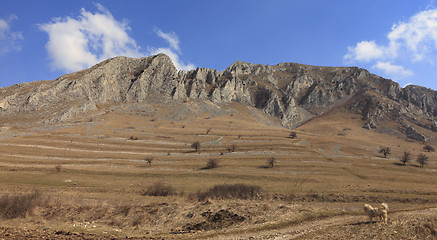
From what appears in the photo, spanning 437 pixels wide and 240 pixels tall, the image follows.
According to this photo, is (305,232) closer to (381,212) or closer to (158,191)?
(381,212)

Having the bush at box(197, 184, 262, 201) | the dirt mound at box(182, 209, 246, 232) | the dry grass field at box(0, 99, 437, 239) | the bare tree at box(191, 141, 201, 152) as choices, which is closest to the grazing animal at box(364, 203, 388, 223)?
the dry grass field at box(0, 99, 437, 239)

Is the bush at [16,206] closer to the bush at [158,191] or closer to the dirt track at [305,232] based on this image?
the dirt track at [305,232]

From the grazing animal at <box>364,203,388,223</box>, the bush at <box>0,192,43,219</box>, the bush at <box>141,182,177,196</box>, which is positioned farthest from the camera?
the bush at <box>141,182,177,196</box>

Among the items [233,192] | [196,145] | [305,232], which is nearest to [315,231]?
[305,232]

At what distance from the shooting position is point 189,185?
47.4 meters

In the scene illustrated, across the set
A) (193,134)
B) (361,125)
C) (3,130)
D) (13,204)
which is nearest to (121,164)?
(13,204)

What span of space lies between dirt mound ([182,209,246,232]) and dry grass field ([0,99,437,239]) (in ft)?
0.35

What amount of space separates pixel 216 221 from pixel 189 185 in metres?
28.5

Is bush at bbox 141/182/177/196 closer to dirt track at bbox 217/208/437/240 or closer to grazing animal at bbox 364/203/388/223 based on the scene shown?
dirt track at bbox 217/208/437/240

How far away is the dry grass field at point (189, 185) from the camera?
18.4 meters

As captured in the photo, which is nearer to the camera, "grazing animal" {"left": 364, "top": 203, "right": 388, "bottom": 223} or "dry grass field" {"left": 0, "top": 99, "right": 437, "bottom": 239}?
"grazing animal" {"left": 364, "top": 203, "right": 388, "bottom": 223}

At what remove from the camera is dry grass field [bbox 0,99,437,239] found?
723 inches

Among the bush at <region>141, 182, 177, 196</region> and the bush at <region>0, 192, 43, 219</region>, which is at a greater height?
the bush at <region>0, 192, 43, 219</region>

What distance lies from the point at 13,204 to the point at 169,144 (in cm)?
9150
